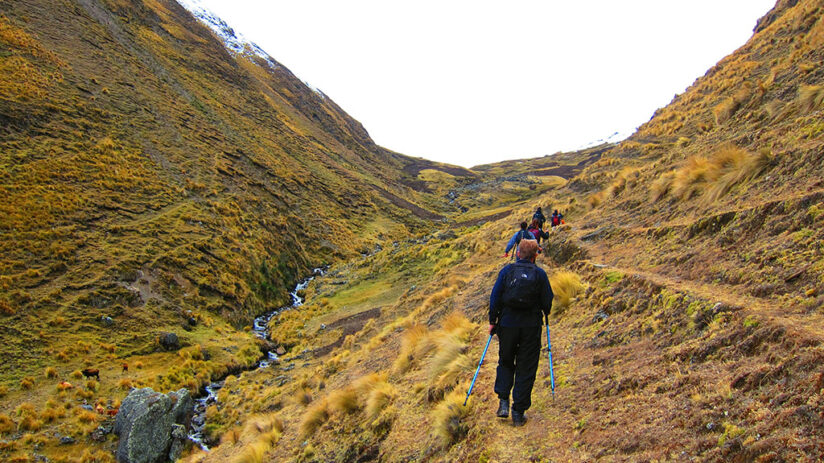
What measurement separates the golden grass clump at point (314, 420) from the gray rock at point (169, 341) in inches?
531

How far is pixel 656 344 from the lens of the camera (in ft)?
17.3

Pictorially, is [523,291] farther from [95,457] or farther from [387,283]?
[387,283]

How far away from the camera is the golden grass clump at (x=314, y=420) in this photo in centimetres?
920

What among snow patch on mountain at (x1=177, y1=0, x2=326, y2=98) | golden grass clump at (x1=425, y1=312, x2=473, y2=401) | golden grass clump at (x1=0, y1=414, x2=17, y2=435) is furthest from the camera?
snow patch on mountain at (x1=177, y1=0, x2=326, y2=98)

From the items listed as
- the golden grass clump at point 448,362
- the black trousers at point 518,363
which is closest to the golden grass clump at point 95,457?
the golden grass clump at point 448,362

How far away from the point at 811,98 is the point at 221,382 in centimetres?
2317

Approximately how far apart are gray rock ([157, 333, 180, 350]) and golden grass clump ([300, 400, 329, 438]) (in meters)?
13.5

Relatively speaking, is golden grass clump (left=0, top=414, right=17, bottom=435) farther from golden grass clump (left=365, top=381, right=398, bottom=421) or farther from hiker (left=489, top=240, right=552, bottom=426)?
hiker (left=489, top=240, right=552, bottom=426)

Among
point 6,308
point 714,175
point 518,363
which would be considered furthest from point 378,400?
point 6,308

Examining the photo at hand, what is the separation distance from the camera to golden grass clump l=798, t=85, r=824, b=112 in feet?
29.0

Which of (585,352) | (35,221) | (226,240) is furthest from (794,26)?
(35,221)

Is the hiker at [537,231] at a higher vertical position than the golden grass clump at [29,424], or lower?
higher

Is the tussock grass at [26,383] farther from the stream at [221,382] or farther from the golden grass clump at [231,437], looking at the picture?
the golden grass clump at [231,437]

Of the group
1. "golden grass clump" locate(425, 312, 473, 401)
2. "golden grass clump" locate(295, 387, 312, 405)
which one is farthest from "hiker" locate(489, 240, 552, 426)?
"golden grass clump" locate(295, 387, 312, 405)
